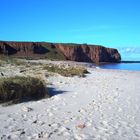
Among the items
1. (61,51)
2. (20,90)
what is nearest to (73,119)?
(20,90)

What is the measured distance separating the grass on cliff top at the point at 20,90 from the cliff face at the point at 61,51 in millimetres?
74483

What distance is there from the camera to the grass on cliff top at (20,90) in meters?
9.23

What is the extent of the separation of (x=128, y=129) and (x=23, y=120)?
8.62 feet

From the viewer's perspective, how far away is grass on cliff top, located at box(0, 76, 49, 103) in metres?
9.23

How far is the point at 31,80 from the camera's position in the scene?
10.6m

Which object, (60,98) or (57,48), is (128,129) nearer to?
(60,98)

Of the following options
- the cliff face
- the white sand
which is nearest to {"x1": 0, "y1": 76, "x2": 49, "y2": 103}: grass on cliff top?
the white sand

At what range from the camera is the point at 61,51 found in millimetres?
100750

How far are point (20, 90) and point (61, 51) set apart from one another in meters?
91.3

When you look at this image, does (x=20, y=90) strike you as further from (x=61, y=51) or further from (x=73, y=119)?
(x=61, y=51)

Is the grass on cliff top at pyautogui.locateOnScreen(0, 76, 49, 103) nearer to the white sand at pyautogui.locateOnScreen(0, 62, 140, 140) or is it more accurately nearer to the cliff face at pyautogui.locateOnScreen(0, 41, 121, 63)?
the white sand at pyautogui.locateOnScreen(0, 62, 140, 140)

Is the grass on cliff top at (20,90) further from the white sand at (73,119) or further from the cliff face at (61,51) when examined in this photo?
the cliff face at (61,51)

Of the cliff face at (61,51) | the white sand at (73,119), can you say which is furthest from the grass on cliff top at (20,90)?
the cliff face at (61,51)

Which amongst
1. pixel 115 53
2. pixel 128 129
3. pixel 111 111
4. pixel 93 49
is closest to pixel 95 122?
pixel 128 129
